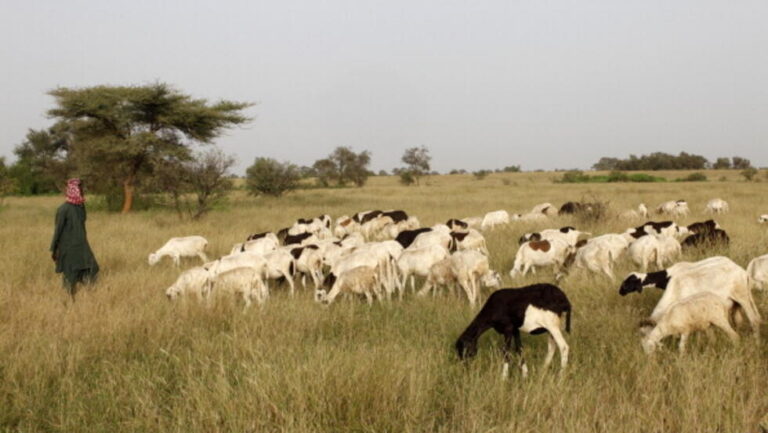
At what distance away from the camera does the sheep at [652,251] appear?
932 cm

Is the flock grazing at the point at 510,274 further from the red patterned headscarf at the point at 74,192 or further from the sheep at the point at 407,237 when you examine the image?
the red patterned headscarf at the point at 74,192

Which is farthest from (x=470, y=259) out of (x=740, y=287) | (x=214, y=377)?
(x=214, y=377)

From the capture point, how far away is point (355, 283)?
8.09 meters

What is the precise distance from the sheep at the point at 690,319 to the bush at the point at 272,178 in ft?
95.8

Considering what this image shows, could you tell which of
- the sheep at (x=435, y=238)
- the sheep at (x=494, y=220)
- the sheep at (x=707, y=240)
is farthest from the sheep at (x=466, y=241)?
the sheep at (x=494, y=220)

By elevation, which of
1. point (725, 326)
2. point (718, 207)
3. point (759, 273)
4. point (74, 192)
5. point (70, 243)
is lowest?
point (725, 326)

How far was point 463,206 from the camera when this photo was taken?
2686cm

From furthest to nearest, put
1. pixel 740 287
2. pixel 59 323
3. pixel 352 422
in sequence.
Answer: pixel 59 323, pixel 740 287, pixel 352 422

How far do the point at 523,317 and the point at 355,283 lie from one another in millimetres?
3703

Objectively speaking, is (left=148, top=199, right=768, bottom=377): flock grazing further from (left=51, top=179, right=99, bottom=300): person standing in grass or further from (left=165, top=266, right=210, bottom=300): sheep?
(left=51, top=179, right=99, bottom=300): person standing in grass

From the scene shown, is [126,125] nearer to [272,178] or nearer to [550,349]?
[272,178]

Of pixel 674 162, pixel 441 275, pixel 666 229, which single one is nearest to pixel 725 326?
pixel 441 275

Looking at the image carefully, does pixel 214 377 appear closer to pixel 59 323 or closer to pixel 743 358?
pixel 59 323

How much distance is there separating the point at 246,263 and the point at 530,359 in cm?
575
